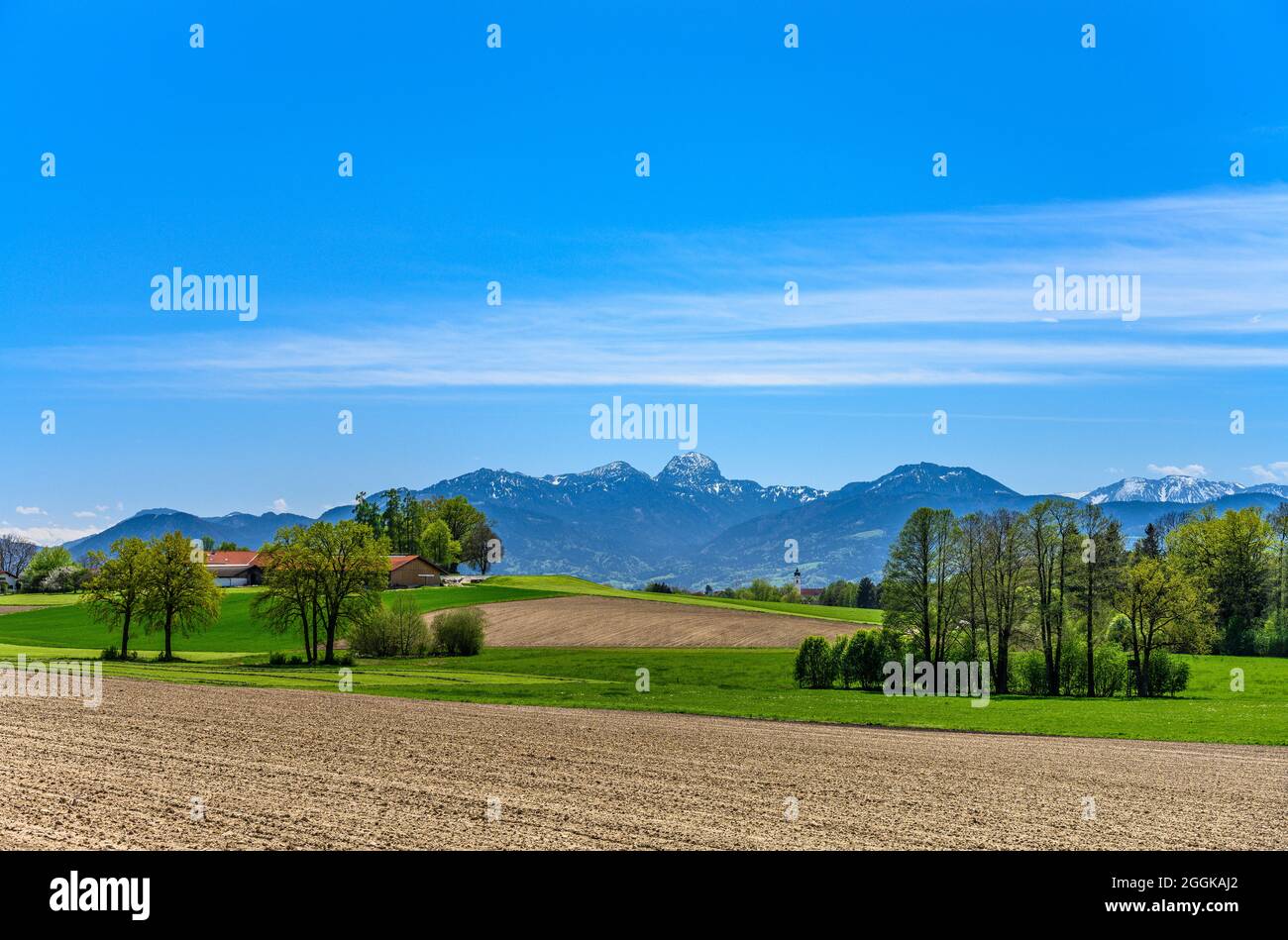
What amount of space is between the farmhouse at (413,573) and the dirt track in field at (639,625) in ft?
85.1

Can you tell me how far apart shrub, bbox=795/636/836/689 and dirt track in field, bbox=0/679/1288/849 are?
3209 centimetres

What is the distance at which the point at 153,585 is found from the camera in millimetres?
85438

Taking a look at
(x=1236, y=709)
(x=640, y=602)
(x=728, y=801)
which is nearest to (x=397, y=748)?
(x=728, y=801)

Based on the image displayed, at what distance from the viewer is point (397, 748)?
105 ft

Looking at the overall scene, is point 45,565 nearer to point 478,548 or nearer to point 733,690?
point 478,548

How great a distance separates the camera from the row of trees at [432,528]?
7141 inches

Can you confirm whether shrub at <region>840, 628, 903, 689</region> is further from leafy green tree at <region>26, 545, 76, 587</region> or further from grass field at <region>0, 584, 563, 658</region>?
leafy green tree at <region>26, 545, 76, 587</region>

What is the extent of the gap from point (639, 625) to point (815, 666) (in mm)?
43652

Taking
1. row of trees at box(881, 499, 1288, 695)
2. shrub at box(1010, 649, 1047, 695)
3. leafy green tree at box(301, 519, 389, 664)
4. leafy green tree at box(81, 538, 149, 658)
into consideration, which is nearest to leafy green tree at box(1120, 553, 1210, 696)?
row of trees at box(881, 499, 1288, 695)

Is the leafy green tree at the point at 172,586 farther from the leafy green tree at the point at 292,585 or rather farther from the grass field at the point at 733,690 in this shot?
the leafy green tree at the point at 292,585

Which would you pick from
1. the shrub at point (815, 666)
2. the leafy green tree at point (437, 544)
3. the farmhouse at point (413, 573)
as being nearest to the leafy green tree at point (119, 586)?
the shrub at point (815, 666)

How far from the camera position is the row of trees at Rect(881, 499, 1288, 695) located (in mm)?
73375
